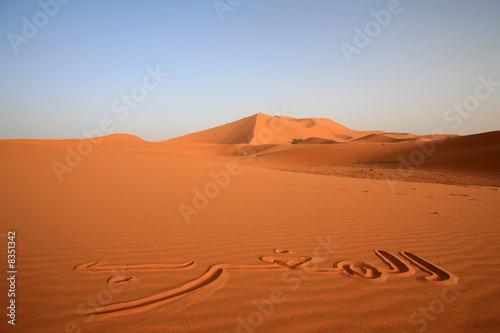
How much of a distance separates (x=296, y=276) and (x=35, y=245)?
2.97 meters

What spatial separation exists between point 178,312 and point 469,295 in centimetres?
232

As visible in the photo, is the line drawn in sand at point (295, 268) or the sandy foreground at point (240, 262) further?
the line drawn in sand at point (295, 268)

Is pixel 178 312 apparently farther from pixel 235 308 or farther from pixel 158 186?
pixel 158 186

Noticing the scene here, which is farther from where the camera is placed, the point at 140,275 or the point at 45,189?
the point at 45,189

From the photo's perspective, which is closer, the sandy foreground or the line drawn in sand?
the sandy foreground

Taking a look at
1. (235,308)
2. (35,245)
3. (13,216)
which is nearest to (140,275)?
(235,308)

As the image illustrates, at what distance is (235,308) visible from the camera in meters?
1.88

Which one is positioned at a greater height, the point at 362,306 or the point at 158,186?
the point at 158,186

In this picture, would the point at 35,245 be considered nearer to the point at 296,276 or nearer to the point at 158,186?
the point at 296,276

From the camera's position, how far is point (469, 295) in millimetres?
2121

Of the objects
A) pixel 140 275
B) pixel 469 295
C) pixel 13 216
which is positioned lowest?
pixel 469 295

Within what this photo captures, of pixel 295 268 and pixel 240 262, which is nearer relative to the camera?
pixel 295 268

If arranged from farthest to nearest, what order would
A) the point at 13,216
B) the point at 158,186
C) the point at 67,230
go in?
the point at 158,186 < the point at 13,216 < the point at 67,230

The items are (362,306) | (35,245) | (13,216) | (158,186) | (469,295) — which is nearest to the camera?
(362,306)
